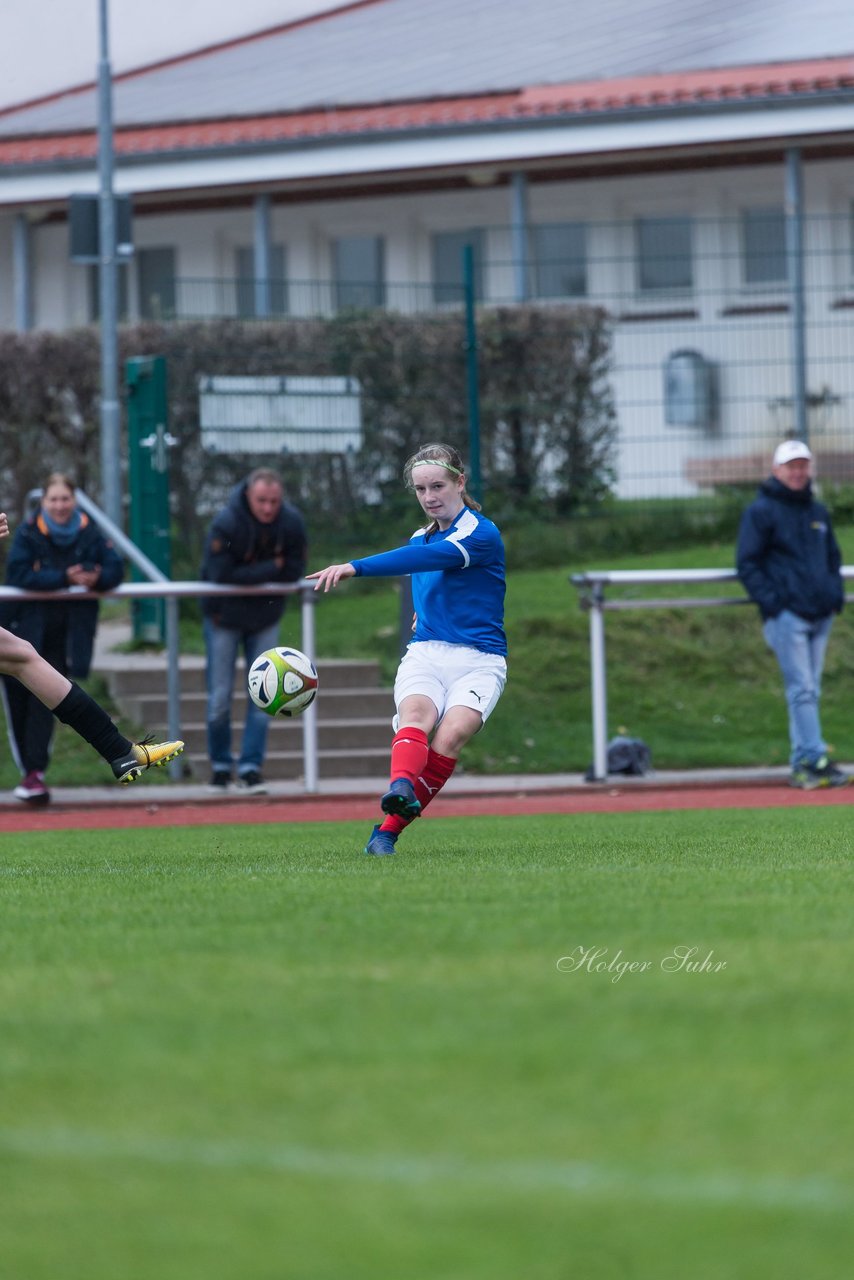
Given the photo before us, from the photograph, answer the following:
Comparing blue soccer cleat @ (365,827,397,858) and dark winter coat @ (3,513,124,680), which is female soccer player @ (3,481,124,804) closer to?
dark winter coat @ (3,513,124,680)

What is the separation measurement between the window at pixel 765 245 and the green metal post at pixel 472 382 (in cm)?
321

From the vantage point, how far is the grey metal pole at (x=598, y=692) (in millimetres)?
13656

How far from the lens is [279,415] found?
1823 cm

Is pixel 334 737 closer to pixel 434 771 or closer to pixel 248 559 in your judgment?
pixel 248 559

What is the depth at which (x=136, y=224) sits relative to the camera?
99.2ft

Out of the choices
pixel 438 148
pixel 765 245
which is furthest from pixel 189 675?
pixel 438 148

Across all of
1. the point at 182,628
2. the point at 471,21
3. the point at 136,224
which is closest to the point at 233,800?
the point at 182,628

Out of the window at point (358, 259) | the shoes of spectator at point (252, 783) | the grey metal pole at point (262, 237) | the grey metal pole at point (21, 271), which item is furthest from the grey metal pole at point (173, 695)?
the window at point (358, 259)

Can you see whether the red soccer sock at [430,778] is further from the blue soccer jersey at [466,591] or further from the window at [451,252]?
the window at [451,252]

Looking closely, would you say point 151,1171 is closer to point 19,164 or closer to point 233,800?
point 233,800

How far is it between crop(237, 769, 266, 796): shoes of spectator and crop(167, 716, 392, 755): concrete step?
1234 millimetres

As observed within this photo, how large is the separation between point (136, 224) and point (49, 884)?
23.7 m
